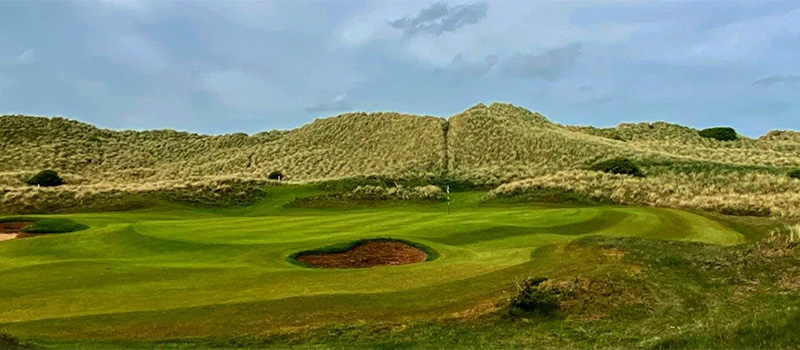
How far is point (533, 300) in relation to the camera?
14.7 m

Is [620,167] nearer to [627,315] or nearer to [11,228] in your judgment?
[11,228]

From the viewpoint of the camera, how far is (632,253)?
19266 mm

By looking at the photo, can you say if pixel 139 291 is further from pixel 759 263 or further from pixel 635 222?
pixel 635 222

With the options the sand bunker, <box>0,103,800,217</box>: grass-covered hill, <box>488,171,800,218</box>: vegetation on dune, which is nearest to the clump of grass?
the sand bunker

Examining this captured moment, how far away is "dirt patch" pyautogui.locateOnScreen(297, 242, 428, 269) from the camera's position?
22.1 metres

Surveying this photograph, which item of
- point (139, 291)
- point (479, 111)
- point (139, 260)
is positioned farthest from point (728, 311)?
point (479, 111)

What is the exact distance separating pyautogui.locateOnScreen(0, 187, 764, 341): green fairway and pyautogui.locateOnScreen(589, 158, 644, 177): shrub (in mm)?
25250

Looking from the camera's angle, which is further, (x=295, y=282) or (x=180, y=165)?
(x=180, y=165)

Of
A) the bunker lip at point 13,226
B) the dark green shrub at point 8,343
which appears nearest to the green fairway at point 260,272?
the dark green shrub at point 8,343

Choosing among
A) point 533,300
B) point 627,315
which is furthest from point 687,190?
point 533,300

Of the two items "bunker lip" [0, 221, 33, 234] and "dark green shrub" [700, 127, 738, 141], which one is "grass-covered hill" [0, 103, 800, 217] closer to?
"dark green shrub" [700, 127, 738, 141]

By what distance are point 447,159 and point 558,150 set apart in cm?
1168

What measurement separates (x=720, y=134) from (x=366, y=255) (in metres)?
81.8

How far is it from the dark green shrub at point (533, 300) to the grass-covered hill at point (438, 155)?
2752cm
